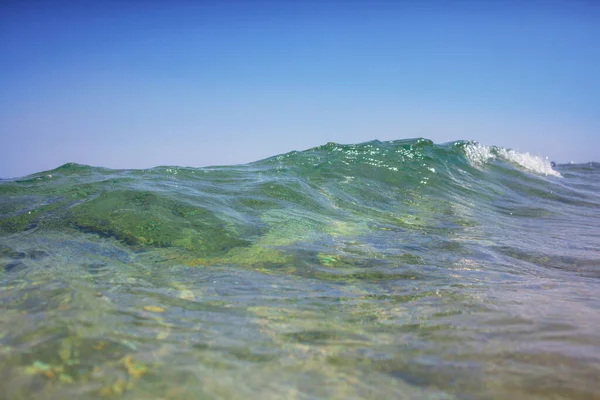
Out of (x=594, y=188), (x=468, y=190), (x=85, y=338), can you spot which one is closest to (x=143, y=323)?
(x=85, y=338)

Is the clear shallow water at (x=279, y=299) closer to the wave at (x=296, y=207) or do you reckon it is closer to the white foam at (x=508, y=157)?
the wave at (x=296, y=207)

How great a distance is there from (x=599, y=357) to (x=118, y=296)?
2.75m

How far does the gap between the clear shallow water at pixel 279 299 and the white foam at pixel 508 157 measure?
7844 millimetres

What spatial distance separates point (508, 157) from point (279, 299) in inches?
621

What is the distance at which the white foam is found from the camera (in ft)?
46.8

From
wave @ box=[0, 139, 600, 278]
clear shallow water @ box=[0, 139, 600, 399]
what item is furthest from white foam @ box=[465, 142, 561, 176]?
clear shallow water @ box=[0, 139, 600, 399]

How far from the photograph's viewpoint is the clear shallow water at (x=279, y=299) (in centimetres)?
172

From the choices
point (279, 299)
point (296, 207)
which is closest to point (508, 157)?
point (296, 207)

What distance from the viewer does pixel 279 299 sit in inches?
108

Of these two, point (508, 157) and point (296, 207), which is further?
point (508, 157)

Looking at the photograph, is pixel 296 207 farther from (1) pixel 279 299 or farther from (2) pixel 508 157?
(2) pixel 508 157

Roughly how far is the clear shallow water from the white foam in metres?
7.84

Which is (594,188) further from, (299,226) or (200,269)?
(200,269)

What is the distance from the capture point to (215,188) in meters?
7.16
